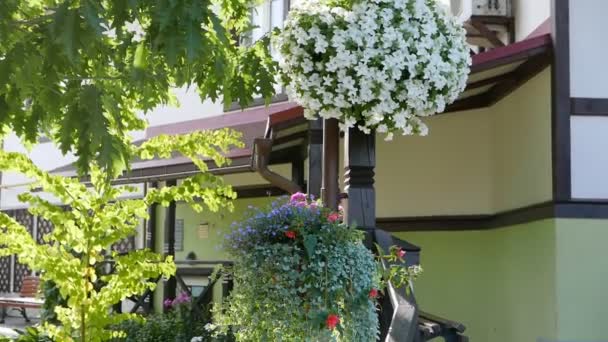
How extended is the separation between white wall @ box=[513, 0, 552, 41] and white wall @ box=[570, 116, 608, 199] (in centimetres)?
96

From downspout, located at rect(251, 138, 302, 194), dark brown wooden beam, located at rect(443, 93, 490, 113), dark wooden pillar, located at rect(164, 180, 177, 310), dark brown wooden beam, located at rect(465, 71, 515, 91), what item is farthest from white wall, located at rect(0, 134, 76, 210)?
dark brown wooden beam, located at rect(465, 71, 515, 91)

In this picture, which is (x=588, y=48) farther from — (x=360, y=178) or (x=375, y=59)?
(x=375, y=59)

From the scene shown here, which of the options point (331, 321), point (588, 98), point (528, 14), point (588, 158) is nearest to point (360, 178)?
point (331, 321)

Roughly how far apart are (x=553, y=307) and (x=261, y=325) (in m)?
3.21

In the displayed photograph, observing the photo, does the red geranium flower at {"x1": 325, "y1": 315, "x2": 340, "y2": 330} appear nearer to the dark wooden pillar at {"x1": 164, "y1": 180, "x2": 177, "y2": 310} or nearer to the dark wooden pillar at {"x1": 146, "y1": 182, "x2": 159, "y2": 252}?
the dark wooden pillar at {"x1": 164, "y1": 180, "x2": 177, "y2": 310}

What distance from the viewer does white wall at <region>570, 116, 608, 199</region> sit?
259 inches

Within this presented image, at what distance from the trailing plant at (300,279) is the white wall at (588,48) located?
313cm

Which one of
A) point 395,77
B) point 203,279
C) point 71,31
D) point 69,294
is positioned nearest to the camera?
point 71,31

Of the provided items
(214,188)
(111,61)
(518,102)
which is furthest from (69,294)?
(518,102)

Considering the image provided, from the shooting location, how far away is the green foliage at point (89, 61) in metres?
3.25

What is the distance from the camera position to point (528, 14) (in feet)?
24.9

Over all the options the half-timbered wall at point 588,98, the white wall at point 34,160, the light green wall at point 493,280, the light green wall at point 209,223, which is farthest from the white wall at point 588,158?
the white wall at point 34,160

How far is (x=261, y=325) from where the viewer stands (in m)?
4.24

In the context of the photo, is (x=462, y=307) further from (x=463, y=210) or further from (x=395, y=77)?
(x=395, y=77)
